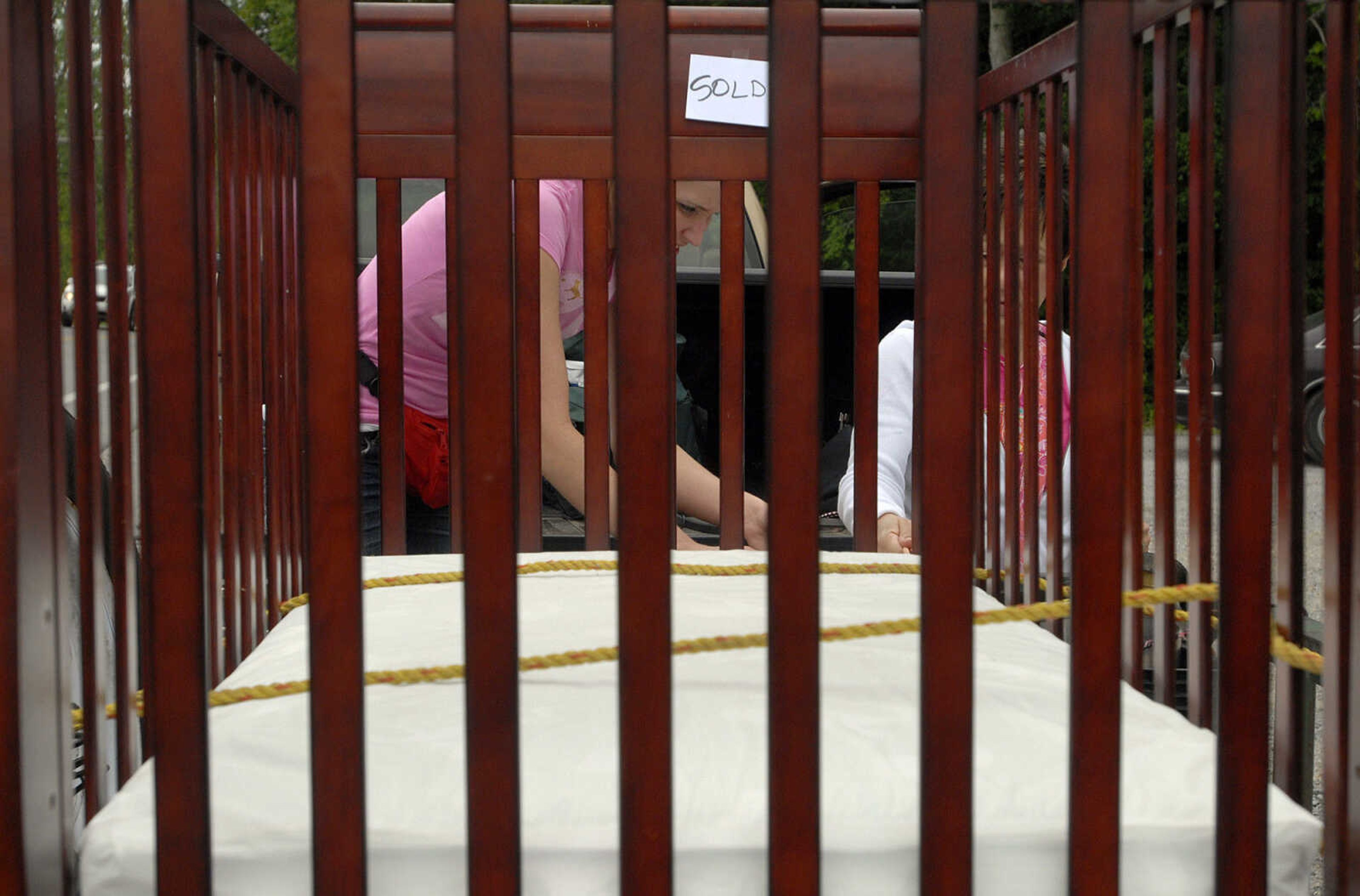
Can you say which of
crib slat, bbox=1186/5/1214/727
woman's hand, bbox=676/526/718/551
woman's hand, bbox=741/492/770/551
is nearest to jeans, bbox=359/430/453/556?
woman's hand, bbox=676/526/718/551

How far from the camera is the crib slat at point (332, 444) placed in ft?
2.23

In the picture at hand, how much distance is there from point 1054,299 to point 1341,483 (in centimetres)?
62

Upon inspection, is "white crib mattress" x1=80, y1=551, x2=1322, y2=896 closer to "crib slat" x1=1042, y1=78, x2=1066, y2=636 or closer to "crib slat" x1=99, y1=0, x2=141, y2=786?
"crib slat" x1=99, y1=0, x2=141, y2=786

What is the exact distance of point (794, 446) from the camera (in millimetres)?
710

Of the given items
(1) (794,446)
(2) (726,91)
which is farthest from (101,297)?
(1) (794,446)

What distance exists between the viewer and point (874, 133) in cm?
171

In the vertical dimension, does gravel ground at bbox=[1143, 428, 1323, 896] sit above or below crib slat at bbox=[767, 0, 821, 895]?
below

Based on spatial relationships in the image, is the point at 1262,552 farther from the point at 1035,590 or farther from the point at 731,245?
the point at 731,245

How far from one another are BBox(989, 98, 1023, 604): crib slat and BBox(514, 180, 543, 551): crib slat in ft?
1.97

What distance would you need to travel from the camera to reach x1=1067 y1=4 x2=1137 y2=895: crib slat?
2.30 feet

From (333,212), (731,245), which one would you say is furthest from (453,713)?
(731,245)

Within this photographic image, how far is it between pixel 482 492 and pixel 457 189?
0.16m

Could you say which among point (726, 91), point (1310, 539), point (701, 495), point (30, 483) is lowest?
point (1310, 539)

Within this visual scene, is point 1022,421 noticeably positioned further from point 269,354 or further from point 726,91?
point 269,354
